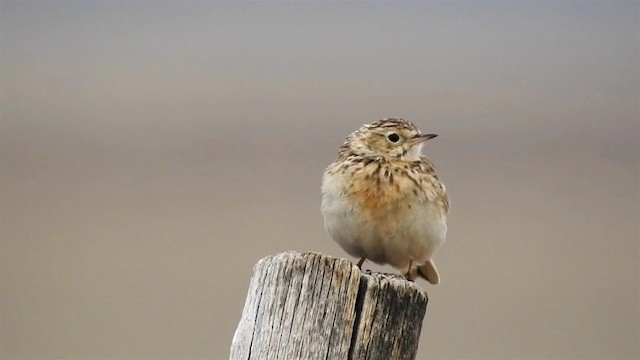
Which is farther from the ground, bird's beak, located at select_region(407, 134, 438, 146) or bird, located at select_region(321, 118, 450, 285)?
bird's beak, located at select_region(407, 134, 438, 146)

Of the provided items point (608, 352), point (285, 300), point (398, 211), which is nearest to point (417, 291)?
point (285, 300)

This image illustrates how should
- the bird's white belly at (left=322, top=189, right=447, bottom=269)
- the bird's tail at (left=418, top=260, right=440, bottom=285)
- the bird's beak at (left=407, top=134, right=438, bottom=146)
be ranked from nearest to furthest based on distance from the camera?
the bird's white belly at (left=322, top=189, right=447, bottom=269)
the bird's beak at (left=407, top=134, right=438, bottom=146)
the bird's tail at (left=418, top=260, right=440, bottom=285)

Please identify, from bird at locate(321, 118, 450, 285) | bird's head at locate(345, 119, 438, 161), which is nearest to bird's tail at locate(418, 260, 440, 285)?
bird at locate(321, 118, 450, 285)

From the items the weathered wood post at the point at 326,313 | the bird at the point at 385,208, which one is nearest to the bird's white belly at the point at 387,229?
the bird at the point at 385,208

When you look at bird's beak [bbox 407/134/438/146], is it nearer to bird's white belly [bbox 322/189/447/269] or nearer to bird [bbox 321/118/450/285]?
bird [bbox 321/118/450/285]

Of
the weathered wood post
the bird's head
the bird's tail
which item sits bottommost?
the weathered wood post

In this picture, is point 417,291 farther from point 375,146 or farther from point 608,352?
point 608,352

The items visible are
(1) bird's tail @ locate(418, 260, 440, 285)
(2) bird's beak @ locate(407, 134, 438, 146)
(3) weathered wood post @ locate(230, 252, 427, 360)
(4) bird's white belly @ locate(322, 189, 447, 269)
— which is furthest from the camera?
(1) bird's tail @ locate(418, 260, 440, 285)

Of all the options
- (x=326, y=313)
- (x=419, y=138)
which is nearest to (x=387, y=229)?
(x=419, y=138)
